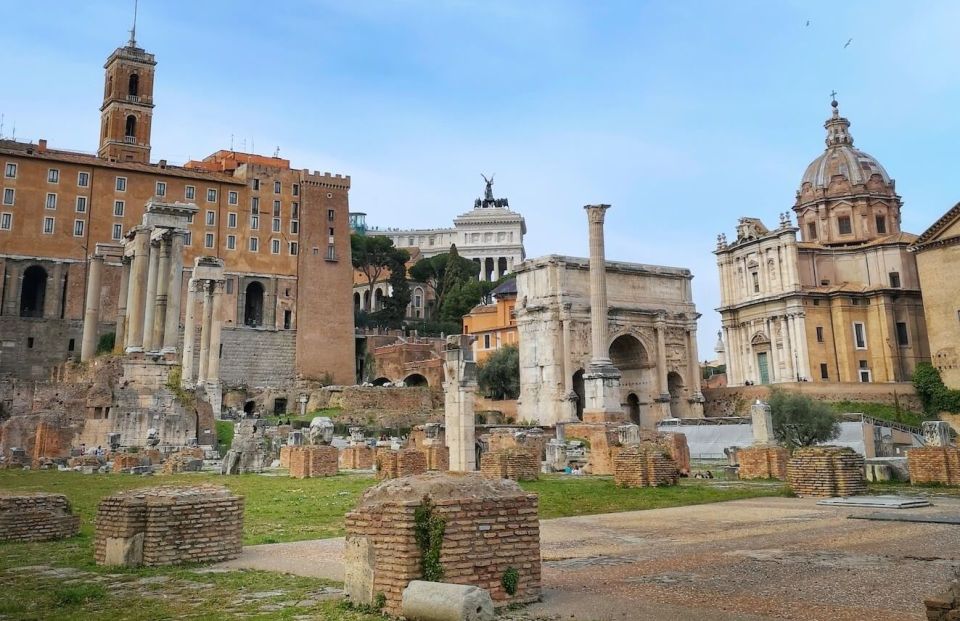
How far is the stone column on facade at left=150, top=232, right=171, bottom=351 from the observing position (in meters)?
35.6

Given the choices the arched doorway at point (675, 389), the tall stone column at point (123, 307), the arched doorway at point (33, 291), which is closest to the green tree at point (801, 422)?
the arched doorway at point (675, 389)

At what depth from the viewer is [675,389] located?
49.0 meters

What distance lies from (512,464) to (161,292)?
2400 cm

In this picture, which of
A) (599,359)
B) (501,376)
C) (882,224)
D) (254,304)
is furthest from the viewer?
(254,304)

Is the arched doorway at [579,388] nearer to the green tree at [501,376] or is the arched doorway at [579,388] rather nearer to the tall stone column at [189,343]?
the green tree at [501,376]

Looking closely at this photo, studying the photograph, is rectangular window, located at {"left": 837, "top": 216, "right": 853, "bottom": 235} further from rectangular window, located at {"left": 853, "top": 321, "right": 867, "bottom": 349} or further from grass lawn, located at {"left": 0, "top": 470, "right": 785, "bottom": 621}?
grass lawn, located at {"left": 0, "top": 470, "right": 785, "bottom": 621}

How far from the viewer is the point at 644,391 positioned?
48156mm

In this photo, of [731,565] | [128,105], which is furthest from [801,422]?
[128,105]

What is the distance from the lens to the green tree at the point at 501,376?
54719 mm

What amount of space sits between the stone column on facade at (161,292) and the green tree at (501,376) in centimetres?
2464

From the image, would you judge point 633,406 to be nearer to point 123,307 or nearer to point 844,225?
point 844,225

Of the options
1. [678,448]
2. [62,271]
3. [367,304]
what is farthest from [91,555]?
[367,304]

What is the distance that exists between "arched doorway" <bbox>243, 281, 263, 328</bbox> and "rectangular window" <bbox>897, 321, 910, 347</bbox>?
47.2 m

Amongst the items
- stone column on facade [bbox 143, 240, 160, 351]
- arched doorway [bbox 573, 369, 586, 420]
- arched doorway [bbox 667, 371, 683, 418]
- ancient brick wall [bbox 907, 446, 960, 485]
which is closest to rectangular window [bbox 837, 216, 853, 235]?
arched doorway [bbox 667, 371, 683, 418]
